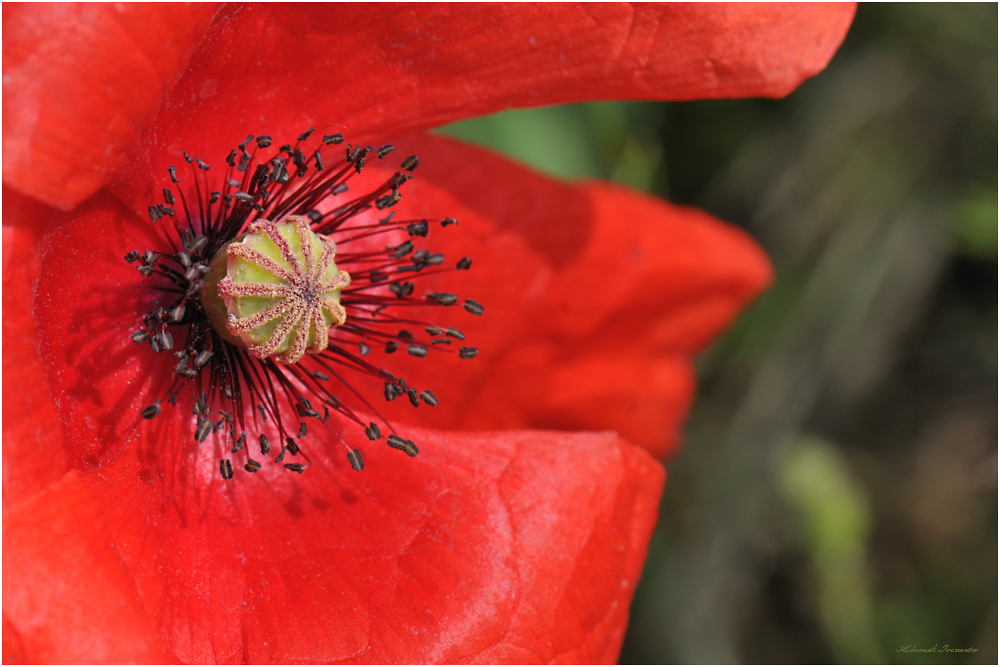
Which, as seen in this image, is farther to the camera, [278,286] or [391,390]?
[391,390]

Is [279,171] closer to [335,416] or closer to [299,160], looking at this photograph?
[299,160]

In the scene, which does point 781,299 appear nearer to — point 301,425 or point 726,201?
point 726,201

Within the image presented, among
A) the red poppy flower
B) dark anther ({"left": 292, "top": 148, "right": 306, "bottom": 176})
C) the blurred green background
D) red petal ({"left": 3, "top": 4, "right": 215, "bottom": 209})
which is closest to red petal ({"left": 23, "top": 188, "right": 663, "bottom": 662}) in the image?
the red poppy flower

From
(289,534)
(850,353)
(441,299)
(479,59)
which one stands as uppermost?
(479,59)

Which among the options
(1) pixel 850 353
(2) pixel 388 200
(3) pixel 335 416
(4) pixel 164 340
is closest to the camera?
(4) pixel 164 340

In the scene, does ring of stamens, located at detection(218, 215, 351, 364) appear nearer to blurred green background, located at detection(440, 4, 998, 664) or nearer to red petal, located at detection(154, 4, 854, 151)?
red petal, located at detection(154, 4, 854, 151)

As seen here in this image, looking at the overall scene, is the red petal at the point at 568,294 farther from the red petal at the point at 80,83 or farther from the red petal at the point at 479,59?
the red petal at the point at 80,83

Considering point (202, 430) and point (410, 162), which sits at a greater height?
point (410, 162)

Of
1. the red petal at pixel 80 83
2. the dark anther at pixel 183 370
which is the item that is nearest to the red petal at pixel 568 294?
the dark anther at pixel 183 370

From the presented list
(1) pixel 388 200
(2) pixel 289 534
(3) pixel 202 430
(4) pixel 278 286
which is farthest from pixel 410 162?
(2) pixel 289 534
